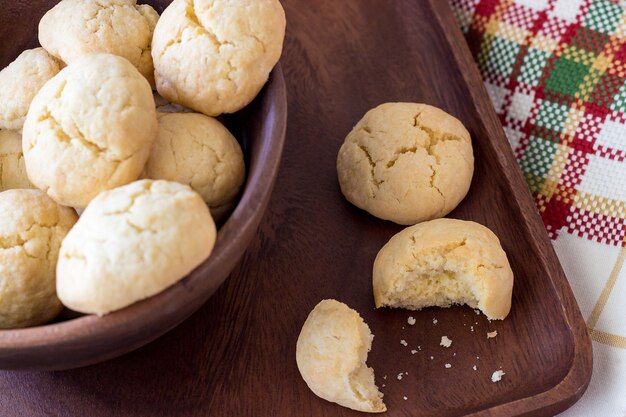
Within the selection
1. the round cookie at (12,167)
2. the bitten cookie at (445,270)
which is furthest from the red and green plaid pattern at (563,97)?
the round cookie at (12,167)

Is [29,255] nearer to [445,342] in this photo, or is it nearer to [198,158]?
[198,158]

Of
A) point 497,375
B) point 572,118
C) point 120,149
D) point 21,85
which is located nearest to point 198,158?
point 120,149

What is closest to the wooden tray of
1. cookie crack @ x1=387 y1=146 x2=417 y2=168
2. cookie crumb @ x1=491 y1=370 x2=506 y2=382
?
cookie crumb @ x1=491 y1=370 x2=506 y2=382

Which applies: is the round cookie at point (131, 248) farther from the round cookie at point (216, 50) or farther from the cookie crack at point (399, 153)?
the cookie crack at point (399, 153)

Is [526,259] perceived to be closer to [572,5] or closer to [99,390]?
[572,5]

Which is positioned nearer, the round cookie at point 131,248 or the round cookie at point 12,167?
the round cookie at point 131,248

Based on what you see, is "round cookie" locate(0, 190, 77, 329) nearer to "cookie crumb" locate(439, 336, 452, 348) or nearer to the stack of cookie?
the stack of cookie
